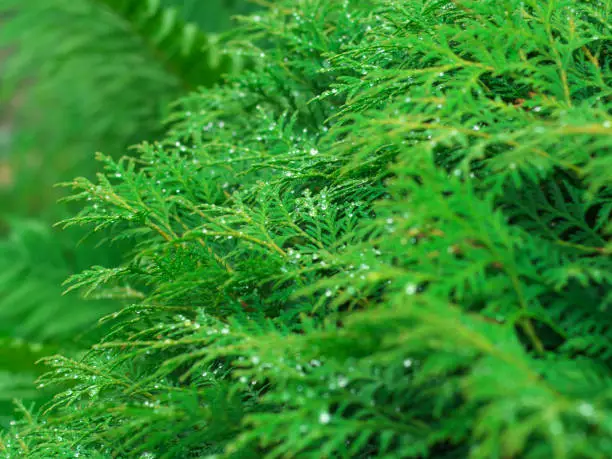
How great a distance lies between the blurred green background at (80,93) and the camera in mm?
2326

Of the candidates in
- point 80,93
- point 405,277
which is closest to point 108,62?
point 80,93

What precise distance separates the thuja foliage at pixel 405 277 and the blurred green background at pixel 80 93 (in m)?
0.88

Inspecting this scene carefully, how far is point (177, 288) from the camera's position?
959 mm

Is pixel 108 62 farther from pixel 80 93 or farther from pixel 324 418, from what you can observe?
pixel 324 418

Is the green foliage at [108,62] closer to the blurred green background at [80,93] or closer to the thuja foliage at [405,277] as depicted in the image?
the blurred green background at [80,93]

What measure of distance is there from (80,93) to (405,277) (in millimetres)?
2730

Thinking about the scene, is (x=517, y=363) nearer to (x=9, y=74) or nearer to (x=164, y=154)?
(x=164, y=154)

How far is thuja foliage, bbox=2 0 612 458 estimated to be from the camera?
2.23 feet

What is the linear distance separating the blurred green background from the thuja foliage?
879 millimetres

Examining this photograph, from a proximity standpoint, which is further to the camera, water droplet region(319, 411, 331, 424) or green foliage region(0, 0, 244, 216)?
green foliage region(0, 0, 244, 216)

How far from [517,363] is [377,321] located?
160 millimetres

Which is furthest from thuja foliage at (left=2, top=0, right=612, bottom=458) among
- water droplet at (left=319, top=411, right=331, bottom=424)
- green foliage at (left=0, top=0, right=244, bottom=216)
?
green foliage at (left=0, top=0, right=244, bottom=216)

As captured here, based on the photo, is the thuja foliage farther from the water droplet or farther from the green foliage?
the green foliage

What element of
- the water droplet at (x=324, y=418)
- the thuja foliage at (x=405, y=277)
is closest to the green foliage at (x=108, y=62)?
the thuja foliage at (x=405, y=277)
